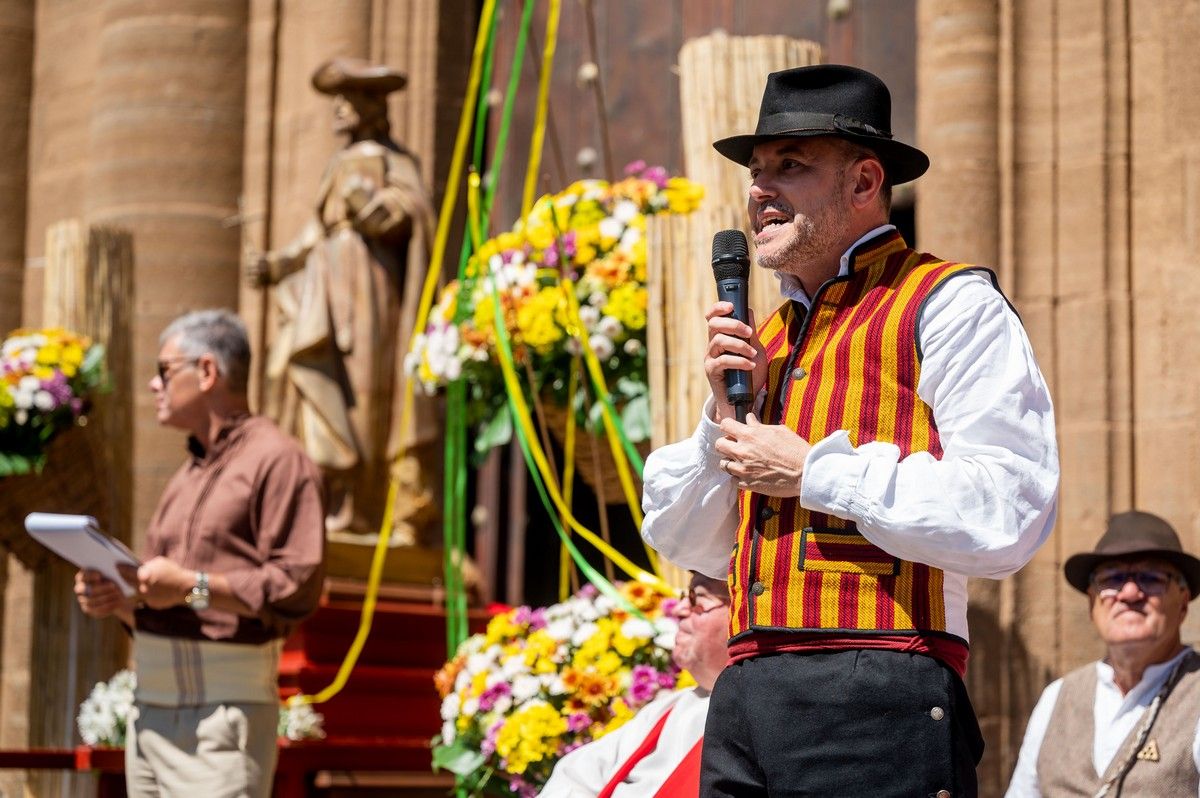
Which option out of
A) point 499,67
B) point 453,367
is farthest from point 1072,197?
point 499,67

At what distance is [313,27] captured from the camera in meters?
9.66

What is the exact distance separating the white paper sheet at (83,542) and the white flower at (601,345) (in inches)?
67.5

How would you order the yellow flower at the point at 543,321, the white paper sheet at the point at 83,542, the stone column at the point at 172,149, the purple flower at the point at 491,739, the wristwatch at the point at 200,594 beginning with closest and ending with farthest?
the white paper sheet at the point at 83,542, the wristwatch at the point at 200,594, the purple flower at the point at 491,739, the yellow flower at the point at 543,321, the stone column at the point at 172,149

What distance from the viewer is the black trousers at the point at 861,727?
272cm

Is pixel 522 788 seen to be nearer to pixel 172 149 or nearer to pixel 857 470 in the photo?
pixel 857 470

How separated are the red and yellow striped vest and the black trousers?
0.06 metres

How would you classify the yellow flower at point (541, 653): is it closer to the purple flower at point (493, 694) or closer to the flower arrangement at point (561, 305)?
the purple flower at point (493, 694)

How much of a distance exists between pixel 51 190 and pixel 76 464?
2862 mm

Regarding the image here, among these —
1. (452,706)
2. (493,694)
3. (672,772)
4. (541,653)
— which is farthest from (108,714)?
(672,772)

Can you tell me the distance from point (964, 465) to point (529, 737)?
2.73m

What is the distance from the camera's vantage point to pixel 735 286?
9.62ft

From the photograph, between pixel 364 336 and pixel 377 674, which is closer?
pixel 377 674

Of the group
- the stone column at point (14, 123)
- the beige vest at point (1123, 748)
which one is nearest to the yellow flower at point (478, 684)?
the beige vest at point (1123, 748)

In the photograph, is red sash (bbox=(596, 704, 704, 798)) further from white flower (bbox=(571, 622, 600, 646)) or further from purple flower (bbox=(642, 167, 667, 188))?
purple flower (bbox=(642, 167, 667, 188))
